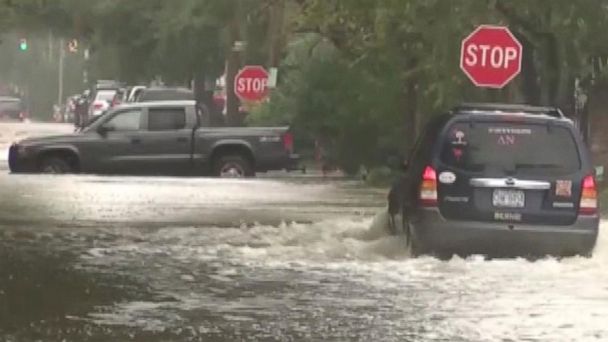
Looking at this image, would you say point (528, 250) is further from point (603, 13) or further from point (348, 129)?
point (348, 129)

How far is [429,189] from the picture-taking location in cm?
1377

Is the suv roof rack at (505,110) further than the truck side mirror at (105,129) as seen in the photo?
No

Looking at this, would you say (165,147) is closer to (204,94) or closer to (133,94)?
(133,94)

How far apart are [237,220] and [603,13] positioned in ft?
22.0

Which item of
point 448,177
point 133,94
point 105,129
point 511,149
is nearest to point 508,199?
point 511,149

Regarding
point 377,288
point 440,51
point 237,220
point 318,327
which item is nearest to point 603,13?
point 440,51

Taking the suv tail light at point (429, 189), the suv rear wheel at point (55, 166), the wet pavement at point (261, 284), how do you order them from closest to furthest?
the wet pavement at point (261, 284)
the suv tail light at point (429, 189)
the suv rear wheel at point (55, 166)

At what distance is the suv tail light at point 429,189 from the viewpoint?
1376 cm

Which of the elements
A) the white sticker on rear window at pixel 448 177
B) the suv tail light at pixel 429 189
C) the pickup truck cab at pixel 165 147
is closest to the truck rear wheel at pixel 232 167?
the pickup truck cab at pixel 165 147

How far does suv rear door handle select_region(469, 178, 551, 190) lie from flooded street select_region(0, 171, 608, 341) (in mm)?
730

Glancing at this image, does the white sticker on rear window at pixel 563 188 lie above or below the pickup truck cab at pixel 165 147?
above

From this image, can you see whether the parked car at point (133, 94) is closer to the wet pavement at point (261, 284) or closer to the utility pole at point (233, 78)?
the utility pole at point (233, 78)

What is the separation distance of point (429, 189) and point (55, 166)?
17.3 metres

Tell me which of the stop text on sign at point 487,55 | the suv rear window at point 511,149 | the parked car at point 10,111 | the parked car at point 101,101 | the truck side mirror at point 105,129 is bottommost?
the parked car at point 10,111
